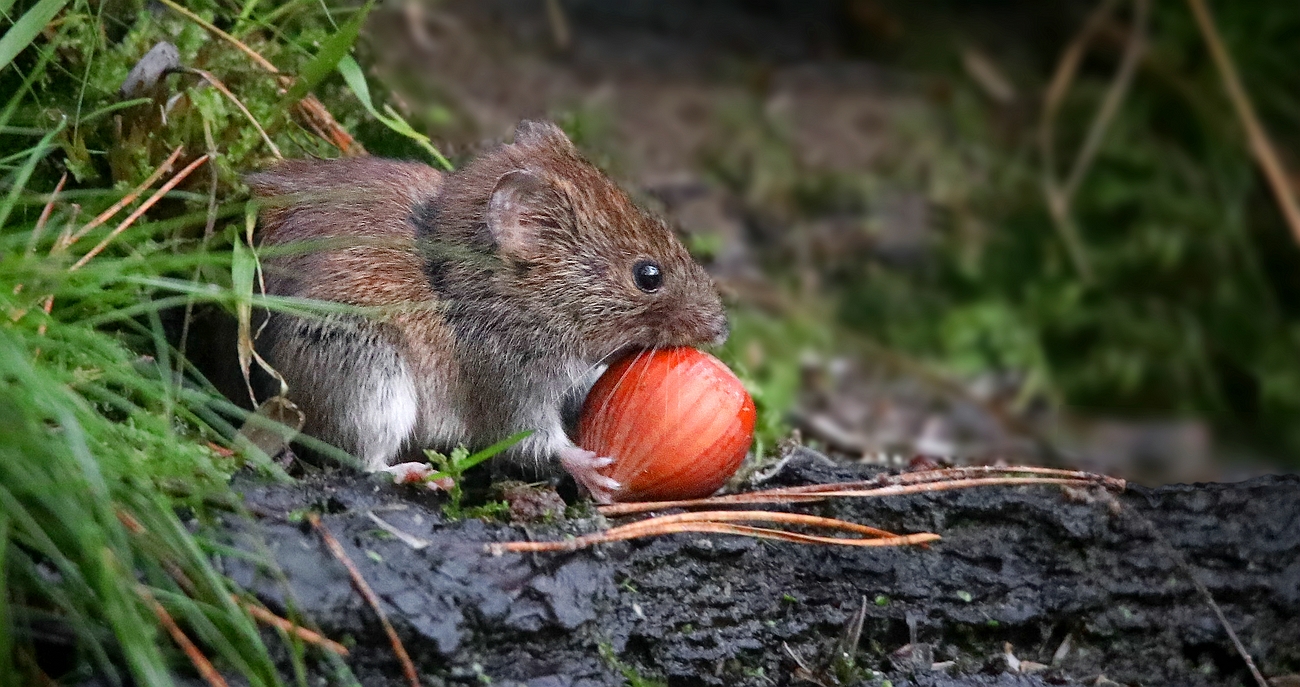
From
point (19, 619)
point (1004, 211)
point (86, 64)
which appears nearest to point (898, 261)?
point (1004, 211)

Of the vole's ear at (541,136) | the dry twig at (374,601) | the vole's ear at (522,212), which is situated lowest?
the dry twig at (374,601)

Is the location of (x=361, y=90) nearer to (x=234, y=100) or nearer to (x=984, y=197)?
(x=234, y=100)

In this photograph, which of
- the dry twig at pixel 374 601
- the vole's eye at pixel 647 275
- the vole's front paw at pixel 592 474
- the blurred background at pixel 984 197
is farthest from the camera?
the blurred background at pixel 984 197

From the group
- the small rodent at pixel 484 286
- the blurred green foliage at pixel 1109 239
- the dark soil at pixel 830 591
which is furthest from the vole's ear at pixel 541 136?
the blurred green foliage at pixel 1109 239

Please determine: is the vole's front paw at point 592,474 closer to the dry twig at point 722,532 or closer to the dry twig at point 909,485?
the dry twig at point 909,485

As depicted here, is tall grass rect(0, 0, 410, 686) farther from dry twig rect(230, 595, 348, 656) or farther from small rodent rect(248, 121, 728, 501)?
small rodent rect(248, 121, 728, 501)

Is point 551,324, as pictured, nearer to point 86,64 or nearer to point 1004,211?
point 86,64

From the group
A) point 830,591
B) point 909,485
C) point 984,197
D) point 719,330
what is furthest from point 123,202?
point 984,197
